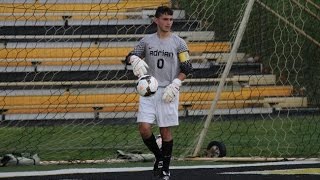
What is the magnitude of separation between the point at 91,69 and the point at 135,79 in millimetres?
792

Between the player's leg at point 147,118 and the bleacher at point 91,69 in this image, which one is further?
the bleacher at point 91,69

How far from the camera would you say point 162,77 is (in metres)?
9.17

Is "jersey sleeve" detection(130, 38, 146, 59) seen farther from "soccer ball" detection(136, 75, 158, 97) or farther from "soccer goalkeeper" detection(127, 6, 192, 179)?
"soccer ball" detection(136, 75, 158, 97)

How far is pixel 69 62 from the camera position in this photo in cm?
1530

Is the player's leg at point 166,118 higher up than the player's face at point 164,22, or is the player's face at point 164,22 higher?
the player's face at point 164,22

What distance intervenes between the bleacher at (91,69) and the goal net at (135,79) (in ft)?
0.07

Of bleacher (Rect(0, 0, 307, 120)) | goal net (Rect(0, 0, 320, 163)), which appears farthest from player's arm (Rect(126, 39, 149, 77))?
bleacher (Rect(0, 0, 307, 120))

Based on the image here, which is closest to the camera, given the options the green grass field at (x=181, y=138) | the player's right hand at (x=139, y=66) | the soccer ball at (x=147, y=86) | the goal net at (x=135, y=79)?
the soccer ball at (x=147, y=86)

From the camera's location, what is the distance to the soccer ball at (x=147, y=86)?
877 centimetres

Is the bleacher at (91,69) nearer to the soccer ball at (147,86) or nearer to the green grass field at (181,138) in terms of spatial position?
the green grass field at (181,138)

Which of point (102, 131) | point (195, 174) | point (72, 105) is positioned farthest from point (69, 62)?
point (195, 174)

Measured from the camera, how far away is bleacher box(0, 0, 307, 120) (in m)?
14.2

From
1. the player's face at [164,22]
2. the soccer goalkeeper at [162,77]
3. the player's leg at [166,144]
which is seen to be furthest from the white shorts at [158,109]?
the player's face at [164,22]

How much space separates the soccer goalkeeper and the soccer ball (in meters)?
0.20
